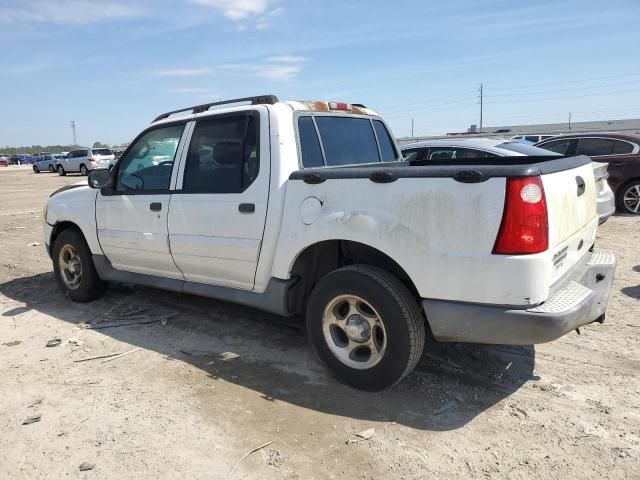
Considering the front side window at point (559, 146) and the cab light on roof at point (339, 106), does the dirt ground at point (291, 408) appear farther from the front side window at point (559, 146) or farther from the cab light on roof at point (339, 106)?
the front side window at point (559, 146)

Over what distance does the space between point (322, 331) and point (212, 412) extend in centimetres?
88

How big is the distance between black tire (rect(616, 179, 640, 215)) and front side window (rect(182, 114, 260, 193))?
8929mm

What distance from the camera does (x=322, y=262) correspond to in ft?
12.7

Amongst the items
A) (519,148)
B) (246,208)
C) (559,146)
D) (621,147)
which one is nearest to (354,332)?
(246,208)

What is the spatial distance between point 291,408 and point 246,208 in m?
1.48

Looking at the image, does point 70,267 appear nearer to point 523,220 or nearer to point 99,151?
point 523,220

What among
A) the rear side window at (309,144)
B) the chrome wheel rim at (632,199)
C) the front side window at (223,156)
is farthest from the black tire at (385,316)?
the chrome wheel rim at (632,199)

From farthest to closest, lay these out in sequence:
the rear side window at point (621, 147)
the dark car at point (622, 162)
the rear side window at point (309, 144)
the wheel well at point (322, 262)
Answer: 1. the rear side window at point (621, 147)
2. the dark car at point (622, 162)
3. the rear side window at point (309, 144)
4. the wheel well at point (322, 262)

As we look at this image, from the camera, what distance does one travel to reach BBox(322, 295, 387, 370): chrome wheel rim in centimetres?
339

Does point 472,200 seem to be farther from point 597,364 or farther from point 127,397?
point 127,397

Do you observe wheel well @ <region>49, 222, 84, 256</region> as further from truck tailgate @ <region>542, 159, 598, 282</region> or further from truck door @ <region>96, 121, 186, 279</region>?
truck tailgate @ <region>542, 159, 598, 282</region>

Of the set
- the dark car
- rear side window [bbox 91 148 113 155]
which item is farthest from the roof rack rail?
rear side window [bbox 91 148 113 155]

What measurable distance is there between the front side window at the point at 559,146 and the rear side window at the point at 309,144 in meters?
8.77

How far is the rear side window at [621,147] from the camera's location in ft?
33.6
